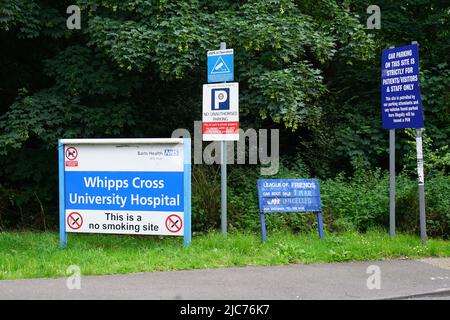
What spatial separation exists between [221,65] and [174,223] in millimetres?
2620

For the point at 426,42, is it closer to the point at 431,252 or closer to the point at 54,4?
the point at 431,252

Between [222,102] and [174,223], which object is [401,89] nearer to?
[222,102]

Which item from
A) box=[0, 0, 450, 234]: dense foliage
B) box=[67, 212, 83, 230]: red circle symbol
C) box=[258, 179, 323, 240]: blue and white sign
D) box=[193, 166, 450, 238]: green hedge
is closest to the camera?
box=[67, 212, 83, 230]: red circle symbol

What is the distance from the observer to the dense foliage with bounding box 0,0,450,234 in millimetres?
11750

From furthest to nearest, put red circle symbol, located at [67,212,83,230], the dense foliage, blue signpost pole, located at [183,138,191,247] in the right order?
the dense foliage, red circle symbol, located at [67,212,83,230], blue signpost pole, located at [183,138,191,247]

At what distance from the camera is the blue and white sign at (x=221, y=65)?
977 centimetres

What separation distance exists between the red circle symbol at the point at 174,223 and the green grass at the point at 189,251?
1.05ft

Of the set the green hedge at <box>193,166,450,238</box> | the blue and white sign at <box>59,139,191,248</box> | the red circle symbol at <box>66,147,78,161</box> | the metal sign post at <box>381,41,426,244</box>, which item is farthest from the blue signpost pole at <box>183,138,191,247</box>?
the metal sign post at <box>381,41,426,244</box>

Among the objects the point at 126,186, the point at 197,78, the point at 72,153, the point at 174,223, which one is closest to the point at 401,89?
the point at 174,223

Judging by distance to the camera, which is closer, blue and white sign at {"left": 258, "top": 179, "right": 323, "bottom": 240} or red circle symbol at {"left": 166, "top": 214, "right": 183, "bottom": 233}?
red circle symbol at {"left": 166, "top": 214, "right": 183, "bottom": 233}

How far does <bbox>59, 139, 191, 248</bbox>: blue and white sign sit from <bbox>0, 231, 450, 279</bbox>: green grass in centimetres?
38

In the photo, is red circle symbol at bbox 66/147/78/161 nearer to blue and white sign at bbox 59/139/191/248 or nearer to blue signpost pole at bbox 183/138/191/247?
blue and white sign at bbox 59/139/191/248

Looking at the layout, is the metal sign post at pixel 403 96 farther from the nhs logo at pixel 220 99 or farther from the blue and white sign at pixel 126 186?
the blue and white sign at pixel 126 186

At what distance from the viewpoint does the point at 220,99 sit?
9.88 m
